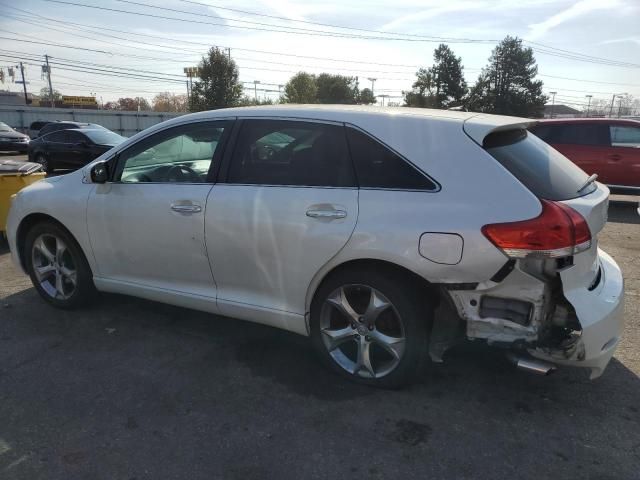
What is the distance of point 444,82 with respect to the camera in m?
74.1

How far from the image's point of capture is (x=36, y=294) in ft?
15.8

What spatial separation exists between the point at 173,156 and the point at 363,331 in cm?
202

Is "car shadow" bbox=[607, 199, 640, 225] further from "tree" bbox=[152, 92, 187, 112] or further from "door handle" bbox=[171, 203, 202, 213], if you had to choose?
"tree" bbox=[152, 92, 187, 112]

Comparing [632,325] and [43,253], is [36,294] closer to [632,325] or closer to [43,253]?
[43,253]

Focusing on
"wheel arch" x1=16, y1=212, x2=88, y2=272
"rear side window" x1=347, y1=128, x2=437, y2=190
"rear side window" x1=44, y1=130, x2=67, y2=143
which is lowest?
"wheel arch" x1=16, y1=212, x2=88, y2=272

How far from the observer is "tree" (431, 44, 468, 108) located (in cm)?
7406

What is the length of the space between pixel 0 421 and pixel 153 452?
3.17ft

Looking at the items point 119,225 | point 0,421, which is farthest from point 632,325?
point 0,421

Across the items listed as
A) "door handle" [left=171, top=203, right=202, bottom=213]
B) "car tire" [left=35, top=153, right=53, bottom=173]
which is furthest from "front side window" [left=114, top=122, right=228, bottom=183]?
"car tire" [left=35, top=153, right=53, bottom=173]

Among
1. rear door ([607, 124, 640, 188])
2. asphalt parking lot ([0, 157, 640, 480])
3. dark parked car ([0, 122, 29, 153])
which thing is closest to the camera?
asphalt parking lot ([0, 157, 640, 480])

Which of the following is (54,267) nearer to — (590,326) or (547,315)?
(547,315)

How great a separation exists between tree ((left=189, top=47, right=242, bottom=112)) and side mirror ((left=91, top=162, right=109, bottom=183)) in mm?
42828

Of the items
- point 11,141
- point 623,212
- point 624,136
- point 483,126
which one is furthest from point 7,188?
point 11,141

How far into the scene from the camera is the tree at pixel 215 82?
4478 cm
